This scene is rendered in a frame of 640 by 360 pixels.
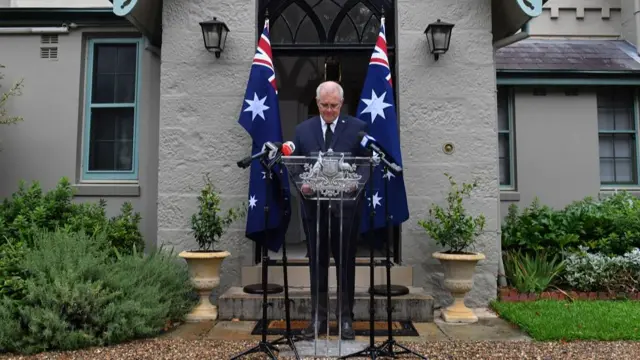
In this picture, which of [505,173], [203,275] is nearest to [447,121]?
[203,275]

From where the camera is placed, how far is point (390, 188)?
16.3 feet

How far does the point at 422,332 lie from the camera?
4316 mm

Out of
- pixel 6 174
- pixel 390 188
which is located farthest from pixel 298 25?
pixel 6 174

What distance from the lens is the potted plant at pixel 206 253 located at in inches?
189

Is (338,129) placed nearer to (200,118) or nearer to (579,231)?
(200,118)

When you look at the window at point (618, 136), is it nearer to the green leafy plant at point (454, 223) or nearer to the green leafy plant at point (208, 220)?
the green leafy plant at point (454, 223)

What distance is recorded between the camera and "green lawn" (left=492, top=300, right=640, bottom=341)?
159 inches

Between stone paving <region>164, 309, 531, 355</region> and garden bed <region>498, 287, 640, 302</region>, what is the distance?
0.60 meters

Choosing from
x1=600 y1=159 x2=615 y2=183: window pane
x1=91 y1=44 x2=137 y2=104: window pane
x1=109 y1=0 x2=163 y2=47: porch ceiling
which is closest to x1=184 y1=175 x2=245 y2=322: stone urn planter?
x1=109 y1=0 x2=163 y2=47: porch ceiling

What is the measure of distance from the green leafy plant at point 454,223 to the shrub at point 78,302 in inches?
106

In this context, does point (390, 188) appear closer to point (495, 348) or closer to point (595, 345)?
point (495, 348)

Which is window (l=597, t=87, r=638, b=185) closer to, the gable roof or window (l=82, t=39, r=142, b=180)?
the gable roof

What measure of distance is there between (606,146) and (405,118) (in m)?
5.02

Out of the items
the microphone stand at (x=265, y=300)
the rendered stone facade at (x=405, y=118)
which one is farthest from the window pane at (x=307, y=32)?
the microphone stand at (x=265, y=300)
